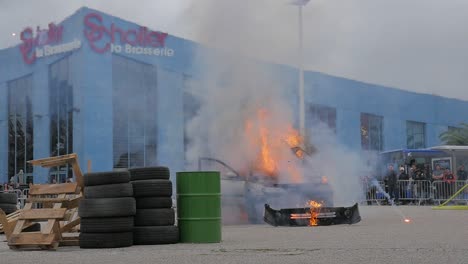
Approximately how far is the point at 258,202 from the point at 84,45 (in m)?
23.2

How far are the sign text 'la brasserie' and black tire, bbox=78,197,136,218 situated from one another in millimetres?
27229

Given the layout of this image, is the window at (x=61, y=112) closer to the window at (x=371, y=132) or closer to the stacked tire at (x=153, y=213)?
the window at (x=371, y=132)

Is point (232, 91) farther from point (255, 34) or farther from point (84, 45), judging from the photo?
point (84, 45)

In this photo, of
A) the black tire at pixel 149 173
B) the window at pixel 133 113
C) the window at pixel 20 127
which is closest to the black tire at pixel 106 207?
the black tire at pixel 149 173

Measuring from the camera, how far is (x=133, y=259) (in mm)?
9172

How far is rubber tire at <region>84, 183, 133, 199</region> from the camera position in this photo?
435 inches

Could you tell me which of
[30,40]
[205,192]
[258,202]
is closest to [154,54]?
[30,40]

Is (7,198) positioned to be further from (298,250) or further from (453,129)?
(453,129)

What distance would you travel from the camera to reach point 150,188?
37.8 feet

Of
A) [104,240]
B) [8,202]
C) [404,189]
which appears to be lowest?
[104,240]

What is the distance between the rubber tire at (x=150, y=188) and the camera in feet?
37.7

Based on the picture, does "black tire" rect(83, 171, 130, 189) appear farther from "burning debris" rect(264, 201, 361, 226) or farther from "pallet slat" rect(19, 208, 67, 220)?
"burning debris" rect(264, 201, 361, 226)

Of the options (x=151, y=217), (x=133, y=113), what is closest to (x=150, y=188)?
(x=151, y=217)

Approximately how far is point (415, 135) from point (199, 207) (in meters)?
42.9
